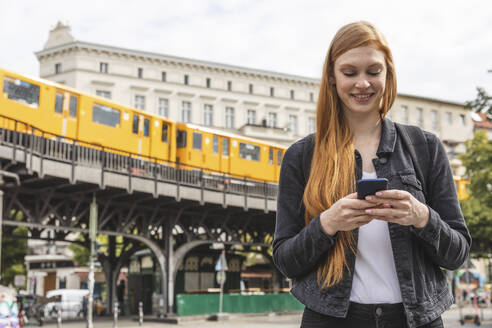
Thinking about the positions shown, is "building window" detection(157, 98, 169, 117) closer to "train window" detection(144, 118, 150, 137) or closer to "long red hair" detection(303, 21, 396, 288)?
"train window" detection(144, 118, 150, 137)

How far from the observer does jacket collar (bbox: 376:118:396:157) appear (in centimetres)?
210

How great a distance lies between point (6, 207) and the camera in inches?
993

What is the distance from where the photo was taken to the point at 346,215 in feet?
5.94

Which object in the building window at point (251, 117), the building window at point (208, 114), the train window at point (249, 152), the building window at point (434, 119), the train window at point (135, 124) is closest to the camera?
the train window at point (135, 124)

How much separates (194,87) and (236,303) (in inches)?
1534

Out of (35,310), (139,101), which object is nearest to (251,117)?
(139,101)

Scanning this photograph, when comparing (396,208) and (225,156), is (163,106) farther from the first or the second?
(396,208)

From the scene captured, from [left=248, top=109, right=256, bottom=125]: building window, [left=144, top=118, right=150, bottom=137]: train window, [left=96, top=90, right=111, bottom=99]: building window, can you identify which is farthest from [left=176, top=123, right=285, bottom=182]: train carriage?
[left=248, top=109, right=256, bottom=125]: building window

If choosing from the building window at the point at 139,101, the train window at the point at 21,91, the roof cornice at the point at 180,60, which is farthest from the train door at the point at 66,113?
the building window at the point at 139,101

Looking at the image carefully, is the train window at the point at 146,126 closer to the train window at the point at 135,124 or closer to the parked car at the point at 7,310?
the train window at the point at 135,124

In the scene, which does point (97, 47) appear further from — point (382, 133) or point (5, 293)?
point (382, 133)

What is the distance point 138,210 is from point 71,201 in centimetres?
484

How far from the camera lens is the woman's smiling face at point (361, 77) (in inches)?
81.4

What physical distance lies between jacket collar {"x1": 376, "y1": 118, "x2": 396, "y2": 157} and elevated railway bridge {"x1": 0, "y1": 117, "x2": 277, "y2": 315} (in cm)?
2109
